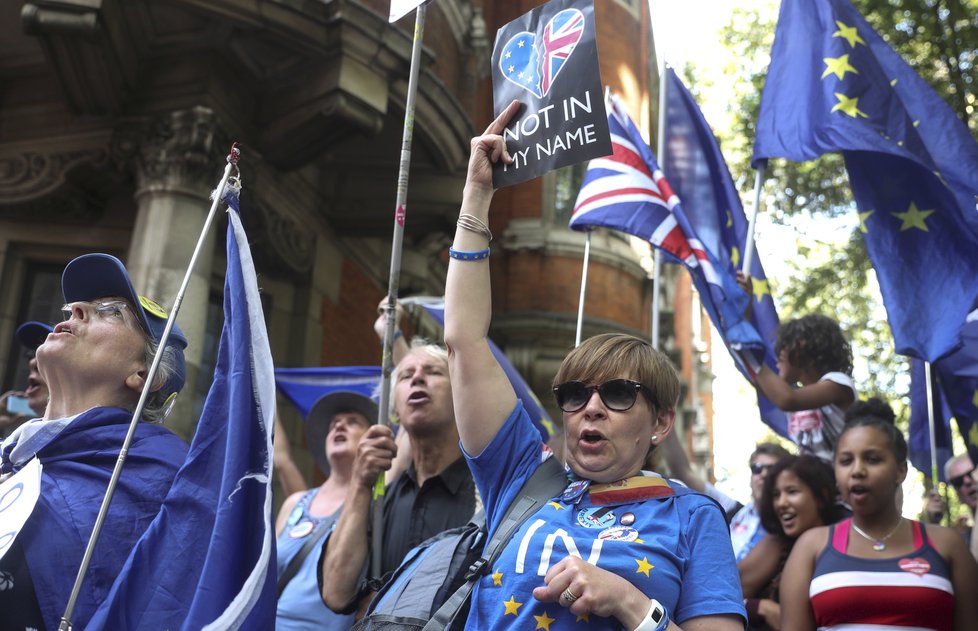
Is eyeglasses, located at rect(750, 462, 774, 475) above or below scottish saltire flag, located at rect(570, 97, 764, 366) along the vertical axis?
below

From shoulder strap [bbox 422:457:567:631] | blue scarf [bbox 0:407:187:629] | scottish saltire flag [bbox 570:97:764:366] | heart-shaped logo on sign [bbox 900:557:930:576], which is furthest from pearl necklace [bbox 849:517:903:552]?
blue scarf [bbox 0:407:187:629]

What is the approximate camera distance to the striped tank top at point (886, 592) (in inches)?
151

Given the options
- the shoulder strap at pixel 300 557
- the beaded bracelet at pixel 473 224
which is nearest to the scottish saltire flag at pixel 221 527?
the beaded bracelet at pixel 473 224

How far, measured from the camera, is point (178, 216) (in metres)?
7.68

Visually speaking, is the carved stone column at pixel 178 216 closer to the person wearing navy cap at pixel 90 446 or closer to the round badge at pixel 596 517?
the person wearing navy cap at pixel 90 446

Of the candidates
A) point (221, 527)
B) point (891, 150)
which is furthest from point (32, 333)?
point (891, 150)

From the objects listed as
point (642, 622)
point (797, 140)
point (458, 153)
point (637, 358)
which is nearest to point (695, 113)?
point (797, 140)

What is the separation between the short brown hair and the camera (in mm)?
2727

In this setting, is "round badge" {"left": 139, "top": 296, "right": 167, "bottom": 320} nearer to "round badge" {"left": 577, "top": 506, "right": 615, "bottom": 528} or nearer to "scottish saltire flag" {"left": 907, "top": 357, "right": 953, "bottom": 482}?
"round badge" {"left": 577, "top": 506, "right": 615, "bottom": 528}

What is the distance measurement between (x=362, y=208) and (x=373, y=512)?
665 cm

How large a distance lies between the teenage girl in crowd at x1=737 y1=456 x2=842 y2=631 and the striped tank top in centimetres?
78

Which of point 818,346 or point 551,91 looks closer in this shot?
point 551,91

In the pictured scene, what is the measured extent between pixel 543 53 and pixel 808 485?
2746mm

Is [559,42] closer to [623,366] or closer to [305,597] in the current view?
[623,366]
